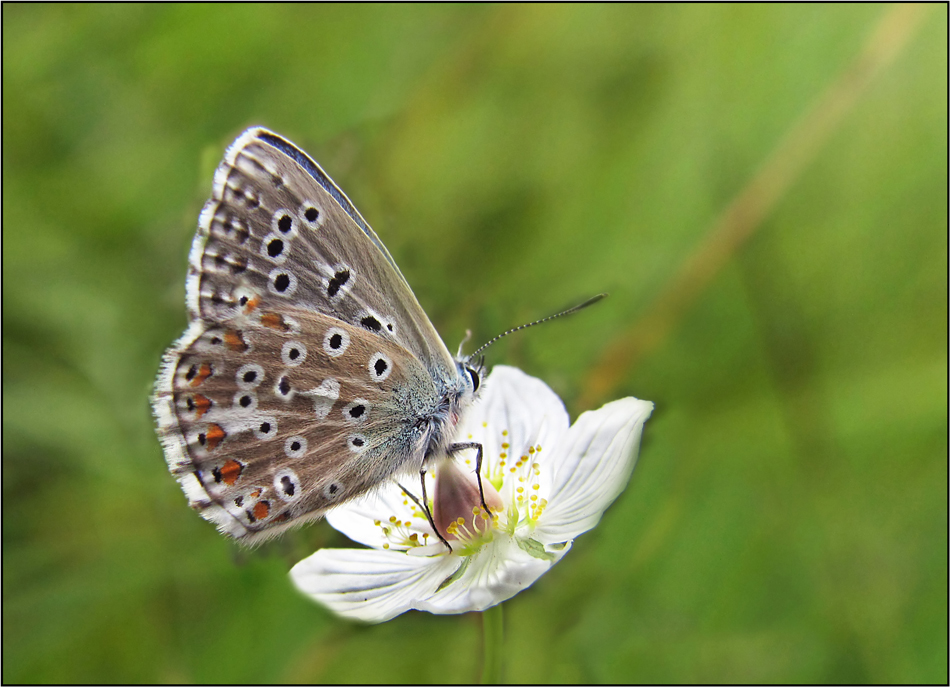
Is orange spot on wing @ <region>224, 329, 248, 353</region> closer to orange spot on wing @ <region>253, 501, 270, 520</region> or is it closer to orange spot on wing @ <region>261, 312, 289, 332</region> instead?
orange spot on wing @ <region>261, 312, 289, 332</region>

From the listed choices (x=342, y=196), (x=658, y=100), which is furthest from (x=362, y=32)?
(x=342, y=196)

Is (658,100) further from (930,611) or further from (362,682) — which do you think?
(362,682)

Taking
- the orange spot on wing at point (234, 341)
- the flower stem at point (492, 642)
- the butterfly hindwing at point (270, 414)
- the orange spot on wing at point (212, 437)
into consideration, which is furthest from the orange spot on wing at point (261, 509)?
the flower stem at point (492, 642)

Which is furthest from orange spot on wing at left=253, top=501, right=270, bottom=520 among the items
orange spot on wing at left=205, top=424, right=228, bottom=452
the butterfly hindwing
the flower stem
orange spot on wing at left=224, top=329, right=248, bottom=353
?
the flower stem

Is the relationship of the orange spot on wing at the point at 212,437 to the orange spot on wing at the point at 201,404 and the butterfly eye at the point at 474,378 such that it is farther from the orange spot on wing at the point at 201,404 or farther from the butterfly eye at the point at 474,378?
the butterfly eye at the point at 474,378

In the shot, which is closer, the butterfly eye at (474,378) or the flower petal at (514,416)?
the butterfly eye at (474,378)
